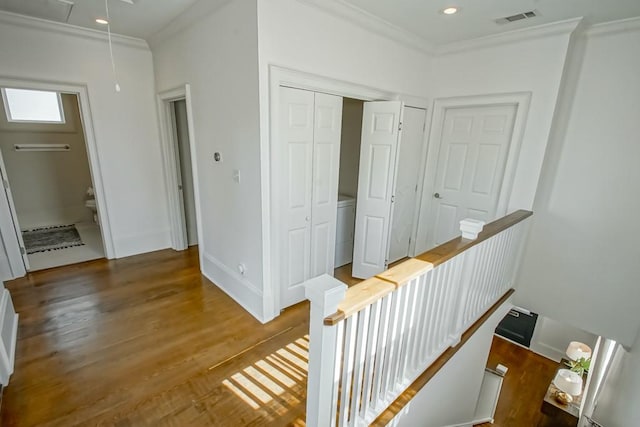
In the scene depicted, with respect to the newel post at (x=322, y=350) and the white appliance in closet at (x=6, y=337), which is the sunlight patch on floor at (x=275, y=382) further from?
the white appliance in closet at (x=6, y=337)

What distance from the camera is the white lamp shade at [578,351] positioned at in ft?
13.9

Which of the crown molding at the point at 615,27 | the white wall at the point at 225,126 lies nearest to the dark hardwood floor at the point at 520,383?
the white wall at the point at 225,126

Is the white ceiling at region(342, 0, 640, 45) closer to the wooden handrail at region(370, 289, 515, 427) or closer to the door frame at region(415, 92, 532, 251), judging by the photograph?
the door frame at region(415, 92, 532, 251)

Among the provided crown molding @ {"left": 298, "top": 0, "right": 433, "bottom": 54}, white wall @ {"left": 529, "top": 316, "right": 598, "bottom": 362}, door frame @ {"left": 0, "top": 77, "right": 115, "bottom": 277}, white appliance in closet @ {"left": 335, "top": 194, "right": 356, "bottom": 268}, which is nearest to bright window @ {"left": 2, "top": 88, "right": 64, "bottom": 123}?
door frame @ {"left": 0, "top": 77, "right": 115, "bottom": 277}

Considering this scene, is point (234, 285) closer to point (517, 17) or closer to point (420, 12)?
point (420, 12)

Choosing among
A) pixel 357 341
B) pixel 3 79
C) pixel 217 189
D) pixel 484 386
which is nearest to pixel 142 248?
pixel 217 189

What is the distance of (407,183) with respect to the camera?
361 cm

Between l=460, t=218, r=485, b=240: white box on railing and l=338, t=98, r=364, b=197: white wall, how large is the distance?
81.1 inches

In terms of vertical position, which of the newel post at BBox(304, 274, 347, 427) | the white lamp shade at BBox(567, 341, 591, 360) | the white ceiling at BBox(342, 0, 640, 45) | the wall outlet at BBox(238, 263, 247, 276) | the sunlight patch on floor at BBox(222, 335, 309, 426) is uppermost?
the white ceiling at BBox(342, 0, 640, 45)

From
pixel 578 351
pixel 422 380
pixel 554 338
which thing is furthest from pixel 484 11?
pixel 554 338

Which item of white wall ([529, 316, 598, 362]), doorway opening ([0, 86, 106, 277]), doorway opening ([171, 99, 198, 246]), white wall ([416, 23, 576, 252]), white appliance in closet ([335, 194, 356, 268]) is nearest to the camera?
white wall ([416, 23, 576, 252])

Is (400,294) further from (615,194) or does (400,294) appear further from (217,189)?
(615,194)

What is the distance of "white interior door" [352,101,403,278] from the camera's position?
290 centimetres

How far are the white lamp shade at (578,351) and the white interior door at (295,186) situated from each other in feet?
14.7
